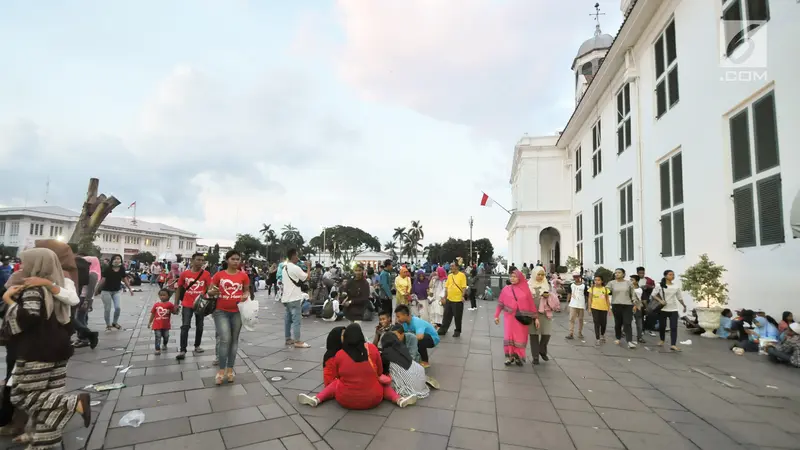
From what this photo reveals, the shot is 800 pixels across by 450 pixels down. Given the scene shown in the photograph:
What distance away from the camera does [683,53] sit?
37.4 ft

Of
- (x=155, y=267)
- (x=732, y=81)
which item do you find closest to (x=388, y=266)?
(x=732, y=81)

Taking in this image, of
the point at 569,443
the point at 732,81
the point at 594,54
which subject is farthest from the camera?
the point at 594,54

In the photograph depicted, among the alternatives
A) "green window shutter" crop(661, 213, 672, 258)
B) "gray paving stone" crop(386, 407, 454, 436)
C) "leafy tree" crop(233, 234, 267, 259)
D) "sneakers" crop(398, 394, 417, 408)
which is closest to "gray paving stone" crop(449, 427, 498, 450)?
"gray paving stone" crop(386, 407, 454, 436)

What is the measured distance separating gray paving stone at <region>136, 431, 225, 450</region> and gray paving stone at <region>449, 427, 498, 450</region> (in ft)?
6.70

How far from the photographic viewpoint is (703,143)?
34.3ft

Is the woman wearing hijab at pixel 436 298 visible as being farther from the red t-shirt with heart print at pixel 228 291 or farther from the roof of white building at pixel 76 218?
the roof of white building at pixel 76 218

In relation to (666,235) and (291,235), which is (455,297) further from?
(291,235)

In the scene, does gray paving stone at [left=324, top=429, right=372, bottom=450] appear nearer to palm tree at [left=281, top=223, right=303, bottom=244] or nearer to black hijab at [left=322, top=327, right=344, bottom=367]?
black hijab at [left=322, top=327, right=344, bottom=367]

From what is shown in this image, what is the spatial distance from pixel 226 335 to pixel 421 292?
5.33m

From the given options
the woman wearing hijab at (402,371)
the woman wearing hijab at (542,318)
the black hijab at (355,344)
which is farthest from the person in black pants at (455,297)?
the black hijab at (355,344)

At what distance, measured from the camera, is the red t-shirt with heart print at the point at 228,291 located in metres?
5.32

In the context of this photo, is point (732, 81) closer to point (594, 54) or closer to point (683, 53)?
point (683, 53)

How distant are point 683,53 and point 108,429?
14687mm

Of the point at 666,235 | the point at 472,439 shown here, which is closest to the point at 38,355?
the point at 472,439
